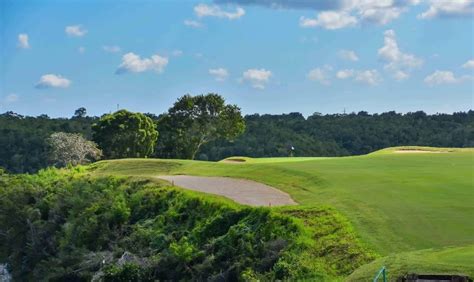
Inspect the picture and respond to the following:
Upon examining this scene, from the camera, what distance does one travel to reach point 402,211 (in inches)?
893

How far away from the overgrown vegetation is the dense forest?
42252mm

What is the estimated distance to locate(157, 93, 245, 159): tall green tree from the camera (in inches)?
2894

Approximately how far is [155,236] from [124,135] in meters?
49.7

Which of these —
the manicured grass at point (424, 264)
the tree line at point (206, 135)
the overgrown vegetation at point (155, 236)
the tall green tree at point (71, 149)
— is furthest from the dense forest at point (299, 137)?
the manicured grass at point (424, 264)

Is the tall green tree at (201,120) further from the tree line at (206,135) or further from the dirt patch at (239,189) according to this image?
the dirt patch at (239,189)

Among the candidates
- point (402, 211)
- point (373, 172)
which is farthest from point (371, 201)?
point (373, 172)

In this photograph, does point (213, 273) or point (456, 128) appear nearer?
point (213, 273)

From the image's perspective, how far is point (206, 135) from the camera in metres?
75.1

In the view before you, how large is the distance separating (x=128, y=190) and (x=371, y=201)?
47.9 ft

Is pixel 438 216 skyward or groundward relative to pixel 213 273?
skyward

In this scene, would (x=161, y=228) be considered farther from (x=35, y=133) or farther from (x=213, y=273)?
(x=35, y=133)

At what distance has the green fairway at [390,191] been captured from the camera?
1967 cm

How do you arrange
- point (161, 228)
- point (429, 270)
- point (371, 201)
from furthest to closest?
1. point (161, 228)
2. point (371, 201)
3. point (429, 270)

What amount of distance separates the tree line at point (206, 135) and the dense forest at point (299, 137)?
5.1 inches
